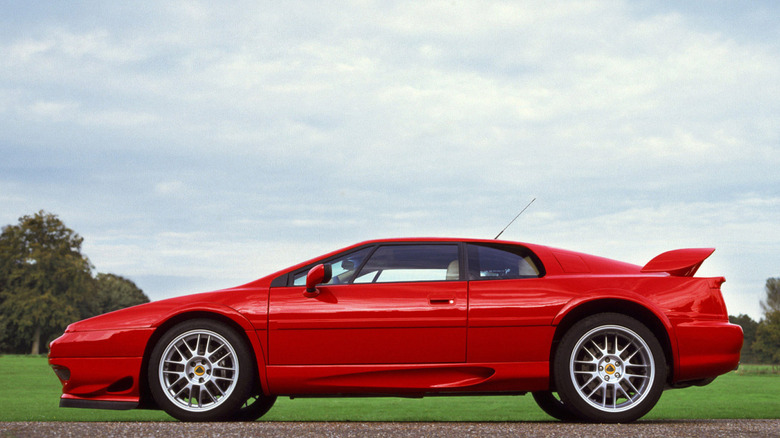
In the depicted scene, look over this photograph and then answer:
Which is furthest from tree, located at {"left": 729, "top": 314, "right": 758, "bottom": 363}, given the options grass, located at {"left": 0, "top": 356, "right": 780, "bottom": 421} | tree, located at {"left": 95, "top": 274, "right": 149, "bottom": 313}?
tree, located at {"left": 95, "top": 274, "right": 149, "bottom": 313}

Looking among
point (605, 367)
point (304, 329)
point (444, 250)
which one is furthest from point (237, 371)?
point (605, 367)

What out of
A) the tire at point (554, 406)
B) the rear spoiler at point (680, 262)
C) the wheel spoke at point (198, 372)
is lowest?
the tire at point (554, 406)

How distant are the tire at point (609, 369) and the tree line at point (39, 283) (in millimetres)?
55621

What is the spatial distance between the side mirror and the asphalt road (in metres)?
1.03

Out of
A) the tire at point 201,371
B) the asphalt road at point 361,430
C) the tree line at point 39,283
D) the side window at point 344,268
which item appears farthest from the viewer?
the tree line at point 39,283

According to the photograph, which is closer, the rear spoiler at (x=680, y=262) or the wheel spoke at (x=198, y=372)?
the wheel spoke at (x=198, y=372)

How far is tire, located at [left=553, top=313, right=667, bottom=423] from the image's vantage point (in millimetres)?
5570

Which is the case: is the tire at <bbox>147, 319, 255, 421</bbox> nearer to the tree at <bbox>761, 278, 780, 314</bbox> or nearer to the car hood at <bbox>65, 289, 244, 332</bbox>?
the car hood at <bbox>65, 289, 244, 332</bbox>

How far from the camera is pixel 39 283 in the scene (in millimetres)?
55562

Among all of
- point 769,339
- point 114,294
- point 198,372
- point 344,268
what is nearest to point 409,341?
point 344,268

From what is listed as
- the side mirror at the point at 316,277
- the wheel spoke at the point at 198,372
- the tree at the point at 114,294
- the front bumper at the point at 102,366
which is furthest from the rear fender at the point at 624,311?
the tree at the point at 114,294

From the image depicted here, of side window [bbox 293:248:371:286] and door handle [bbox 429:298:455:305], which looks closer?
door handle [bbox 429:298:455:305]

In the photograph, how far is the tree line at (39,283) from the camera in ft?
179

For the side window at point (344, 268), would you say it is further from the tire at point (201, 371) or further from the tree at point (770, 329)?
the tree at point (770, 329)
